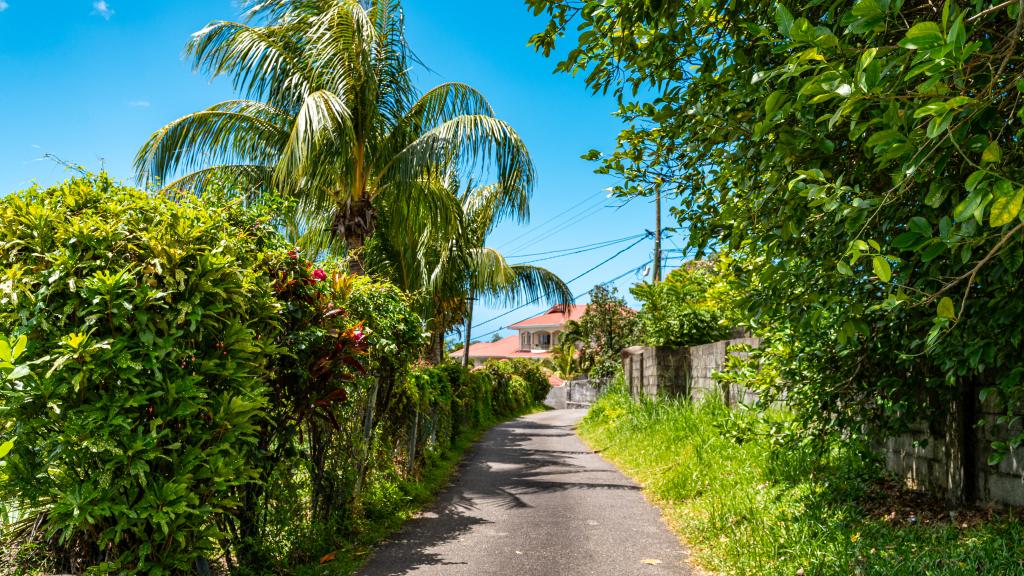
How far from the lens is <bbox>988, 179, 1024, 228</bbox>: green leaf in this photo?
1.81 metres

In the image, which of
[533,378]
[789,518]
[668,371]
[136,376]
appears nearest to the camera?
[136,376]

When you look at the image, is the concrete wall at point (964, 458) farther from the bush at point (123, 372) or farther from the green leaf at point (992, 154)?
the bush at point (123, 372)

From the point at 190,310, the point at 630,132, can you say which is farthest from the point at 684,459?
the point at 190,310

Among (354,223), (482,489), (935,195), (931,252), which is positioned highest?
(354,223)

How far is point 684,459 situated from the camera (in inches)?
323

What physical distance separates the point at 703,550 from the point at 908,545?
5.47 feet

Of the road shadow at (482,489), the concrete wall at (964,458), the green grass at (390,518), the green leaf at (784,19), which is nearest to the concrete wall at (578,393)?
the road shadow at (482,489)

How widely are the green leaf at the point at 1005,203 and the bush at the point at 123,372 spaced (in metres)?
3.34

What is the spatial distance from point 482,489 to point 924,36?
7955 mm

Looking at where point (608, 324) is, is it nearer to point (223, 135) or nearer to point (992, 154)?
point (223, 135)

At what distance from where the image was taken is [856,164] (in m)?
3.43

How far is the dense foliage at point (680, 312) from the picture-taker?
13.2 metres

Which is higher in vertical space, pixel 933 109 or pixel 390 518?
pixel 933 109

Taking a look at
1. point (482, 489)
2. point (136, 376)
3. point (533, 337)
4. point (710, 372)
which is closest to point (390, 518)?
point (482, 489)
